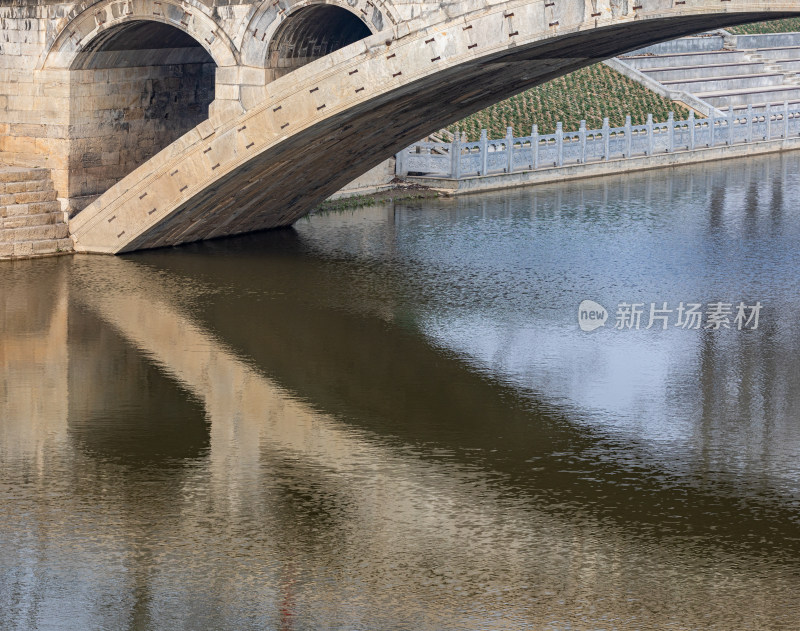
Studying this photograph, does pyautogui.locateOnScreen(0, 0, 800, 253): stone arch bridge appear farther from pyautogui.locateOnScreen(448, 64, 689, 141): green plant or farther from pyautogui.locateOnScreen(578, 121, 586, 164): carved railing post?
pyautogui.locateOnScreen(448, 64, 689, 141): green plant

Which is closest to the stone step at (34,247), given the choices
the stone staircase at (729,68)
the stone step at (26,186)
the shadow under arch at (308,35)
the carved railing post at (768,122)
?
the stone step at (26,186)

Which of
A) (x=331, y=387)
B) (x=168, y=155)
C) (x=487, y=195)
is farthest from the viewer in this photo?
(x=487, y=195)

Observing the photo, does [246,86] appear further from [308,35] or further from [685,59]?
[685,59]

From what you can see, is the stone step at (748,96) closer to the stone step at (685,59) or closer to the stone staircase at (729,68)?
the stone staircase at (729,68)

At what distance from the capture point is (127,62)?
26688mm

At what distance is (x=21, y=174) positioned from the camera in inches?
1006

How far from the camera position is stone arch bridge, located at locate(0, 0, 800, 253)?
70.9 ft

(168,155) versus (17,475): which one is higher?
(168,155)

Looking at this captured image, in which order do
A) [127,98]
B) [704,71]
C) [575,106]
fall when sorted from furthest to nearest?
[704,71] < [575,106] < [127,98]

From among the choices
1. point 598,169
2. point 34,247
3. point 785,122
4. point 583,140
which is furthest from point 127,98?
point 785,122

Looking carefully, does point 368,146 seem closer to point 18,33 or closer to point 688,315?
point 18,33

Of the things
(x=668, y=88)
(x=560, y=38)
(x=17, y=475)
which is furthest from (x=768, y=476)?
(x=668, y=88)

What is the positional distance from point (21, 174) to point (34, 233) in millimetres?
1119

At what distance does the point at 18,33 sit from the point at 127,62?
196 cm
